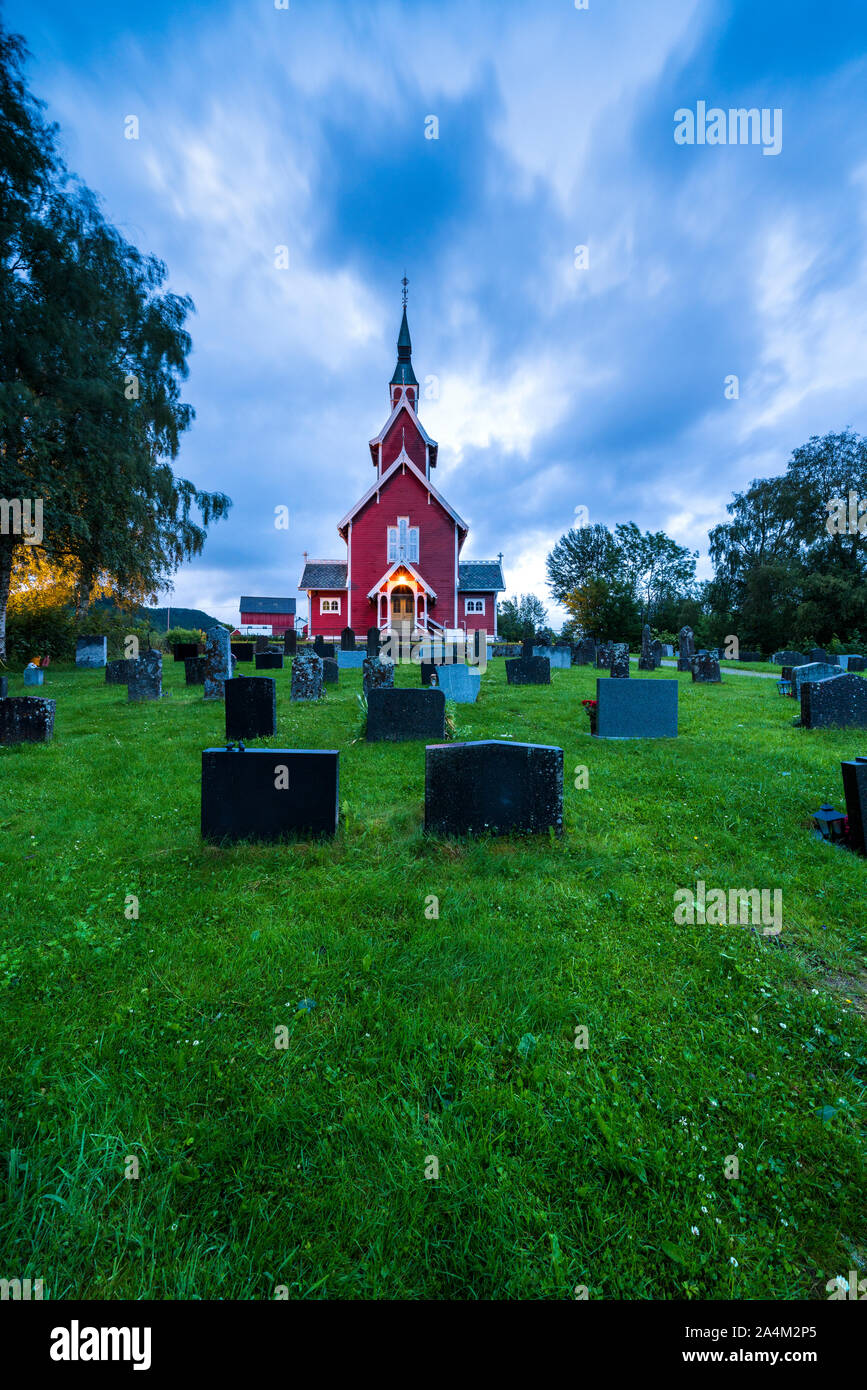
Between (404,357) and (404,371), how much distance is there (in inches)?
65.7

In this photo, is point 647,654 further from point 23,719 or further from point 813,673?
point 23,719

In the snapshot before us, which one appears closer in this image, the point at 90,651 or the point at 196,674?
the point at 196,674

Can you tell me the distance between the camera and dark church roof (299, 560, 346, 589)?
31.7 m

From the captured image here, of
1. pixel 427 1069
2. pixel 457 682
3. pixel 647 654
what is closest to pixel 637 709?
pixel 457 682

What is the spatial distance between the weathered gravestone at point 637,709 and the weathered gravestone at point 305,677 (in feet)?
23.1

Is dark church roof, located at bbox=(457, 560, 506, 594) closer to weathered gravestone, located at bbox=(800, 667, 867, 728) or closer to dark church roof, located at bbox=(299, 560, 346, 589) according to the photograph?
dark church roof, located at bbox=(299, 560, 346, 589)

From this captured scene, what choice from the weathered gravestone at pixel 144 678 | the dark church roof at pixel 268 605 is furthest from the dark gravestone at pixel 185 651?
the dark church roof at pixel 268 605

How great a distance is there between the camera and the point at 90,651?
2155 cm

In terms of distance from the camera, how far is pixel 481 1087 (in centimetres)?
196

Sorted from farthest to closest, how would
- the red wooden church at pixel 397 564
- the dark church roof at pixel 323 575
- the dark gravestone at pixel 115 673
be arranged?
the dark church roof at pixel 323 575 → the red wooden church at pixel 397 564 → the dark gravestone at pixel 115 673

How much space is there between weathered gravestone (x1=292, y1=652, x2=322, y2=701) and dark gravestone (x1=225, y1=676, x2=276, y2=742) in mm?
4250

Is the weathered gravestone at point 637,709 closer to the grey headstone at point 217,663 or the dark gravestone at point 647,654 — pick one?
the grey headstone at point 217,663

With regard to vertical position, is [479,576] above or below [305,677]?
above

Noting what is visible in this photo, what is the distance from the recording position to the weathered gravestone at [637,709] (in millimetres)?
8117
